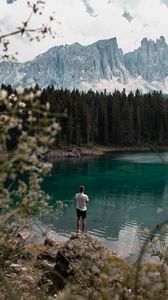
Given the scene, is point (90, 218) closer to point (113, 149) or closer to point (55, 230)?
point (55, 230)

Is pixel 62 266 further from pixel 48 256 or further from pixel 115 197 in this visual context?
pixel 115 197

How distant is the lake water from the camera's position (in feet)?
120

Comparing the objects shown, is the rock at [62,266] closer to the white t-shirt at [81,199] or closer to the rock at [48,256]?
the rock at [48,256]

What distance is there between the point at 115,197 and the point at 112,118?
90.5 m

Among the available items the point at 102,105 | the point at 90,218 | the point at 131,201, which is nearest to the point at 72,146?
the point at 102,105

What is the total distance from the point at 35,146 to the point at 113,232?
34.4m

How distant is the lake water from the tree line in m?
31.6

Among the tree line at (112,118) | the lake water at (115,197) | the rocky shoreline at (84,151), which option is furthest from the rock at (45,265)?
the tree line at (112,118)

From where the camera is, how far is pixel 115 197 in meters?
54.6

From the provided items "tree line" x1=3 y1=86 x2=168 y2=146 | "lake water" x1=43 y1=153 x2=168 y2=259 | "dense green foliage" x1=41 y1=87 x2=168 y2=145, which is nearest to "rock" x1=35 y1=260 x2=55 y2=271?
"lake water" x1=43 y1=153 x2=168 y2=259

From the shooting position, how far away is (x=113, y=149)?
134 m

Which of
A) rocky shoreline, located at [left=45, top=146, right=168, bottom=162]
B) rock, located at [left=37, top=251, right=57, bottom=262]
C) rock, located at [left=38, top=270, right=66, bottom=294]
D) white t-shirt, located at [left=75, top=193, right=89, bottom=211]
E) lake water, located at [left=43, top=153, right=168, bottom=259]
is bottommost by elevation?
lake water, located at [left=43, top=153, right=168, bottom=259]

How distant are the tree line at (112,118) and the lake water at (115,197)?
104 feet

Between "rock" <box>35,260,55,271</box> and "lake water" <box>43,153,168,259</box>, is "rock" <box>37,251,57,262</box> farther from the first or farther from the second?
"lake water" <box>43,153,168,259</box>
